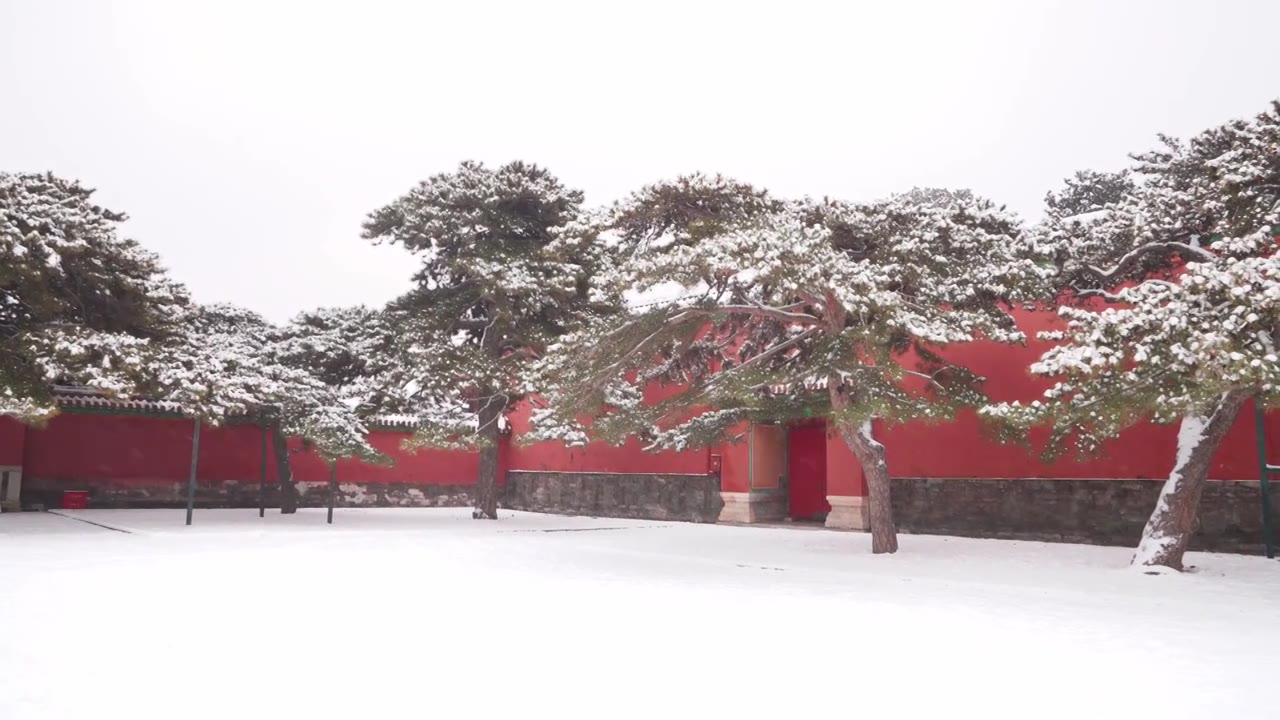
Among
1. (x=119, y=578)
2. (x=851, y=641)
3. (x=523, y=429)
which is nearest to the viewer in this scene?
(x=851, y=641)

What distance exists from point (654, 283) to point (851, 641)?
16.9ft

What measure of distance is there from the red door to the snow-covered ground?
8.34 meters

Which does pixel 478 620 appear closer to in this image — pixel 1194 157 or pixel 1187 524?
pixel 1187 524

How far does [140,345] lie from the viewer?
44.1 feet

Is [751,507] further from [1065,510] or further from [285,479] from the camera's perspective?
[285,479]

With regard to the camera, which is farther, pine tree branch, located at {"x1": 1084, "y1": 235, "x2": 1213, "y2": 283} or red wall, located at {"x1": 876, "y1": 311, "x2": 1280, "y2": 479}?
red wall, located at {"x1": 876, "y1": 311, "x2": 1280, "y2": 479}

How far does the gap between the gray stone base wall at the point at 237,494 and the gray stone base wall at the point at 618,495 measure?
6.58 feet

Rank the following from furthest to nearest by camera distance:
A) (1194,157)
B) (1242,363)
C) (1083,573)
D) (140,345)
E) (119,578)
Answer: (140,345), (1194,157), (1083,573), (119,578), (1242,363)

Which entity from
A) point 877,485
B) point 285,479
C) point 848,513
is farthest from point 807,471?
point 285,479

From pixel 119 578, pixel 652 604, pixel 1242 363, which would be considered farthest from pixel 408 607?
pixel 1242 363

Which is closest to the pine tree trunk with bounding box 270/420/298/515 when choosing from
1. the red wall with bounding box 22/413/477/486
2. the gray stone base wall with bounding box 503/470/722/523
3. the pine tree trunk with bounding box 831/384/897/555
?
the red wall with bounding box 22/413/477/486

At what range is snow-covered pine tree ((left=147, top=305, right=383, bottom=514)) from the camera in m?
14.0

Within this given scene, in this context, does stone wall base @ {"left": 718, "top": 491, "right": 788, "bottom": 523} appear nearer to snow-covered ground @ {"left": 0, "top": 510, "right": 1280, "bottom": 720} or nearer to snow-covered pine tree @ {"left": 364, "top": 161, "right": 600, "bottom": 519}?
snow-covered pine tree @ {"left": 364, "top": 161, "right": 600, "bottom": 519}

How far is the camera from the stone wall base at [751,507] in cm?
1872
